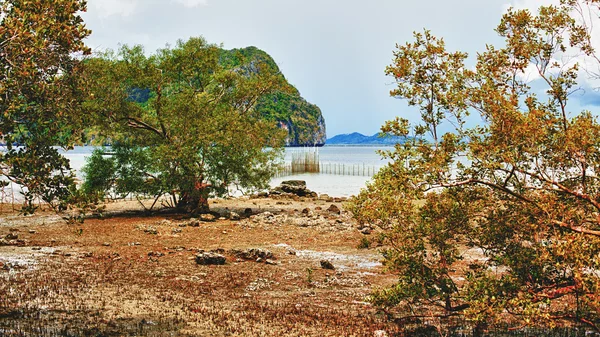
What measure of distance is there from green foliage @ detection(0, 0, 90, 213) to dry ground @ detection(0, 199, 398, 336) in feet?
5.75

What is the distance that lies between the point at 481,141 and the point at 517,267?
2.24 meters

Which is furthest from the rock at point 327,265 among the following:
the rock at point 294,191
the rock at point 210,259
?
the rock at point 294,191

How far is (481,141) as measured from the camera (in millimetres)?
9156

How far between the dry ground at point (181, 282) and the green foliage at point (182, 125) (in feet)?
8.84

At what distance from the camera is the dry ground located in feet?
33.6

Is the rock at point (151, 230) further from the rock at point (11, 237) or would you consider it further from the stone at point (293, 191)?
the stone at point (293, 191)

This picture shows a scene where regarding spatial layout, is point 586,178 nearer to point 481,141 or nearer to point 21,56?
point 481,141

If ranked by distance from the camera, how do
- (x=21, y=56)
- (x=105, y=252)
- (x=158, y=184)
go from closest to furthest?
(x=21, y=56)
(x=105, y=252)
(x=158, y=184)

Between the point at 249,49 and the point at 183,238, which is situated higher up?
the point at 249,49

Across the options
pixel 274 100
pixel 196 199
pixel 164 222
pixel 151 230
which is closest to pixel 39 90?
pixel 151 230

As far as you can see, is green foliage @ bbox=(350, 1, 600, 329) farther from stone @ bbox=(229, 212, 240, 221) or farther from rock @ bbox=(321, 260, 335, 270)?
stone @ bbox=(229, 212, 240, 221)

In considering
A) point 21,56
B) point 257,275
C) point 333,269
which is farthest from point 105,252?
point 21,56

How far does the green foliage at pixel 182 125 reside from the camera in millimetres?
25875

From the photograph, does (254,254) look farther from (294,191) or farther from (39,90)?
(294,191)
